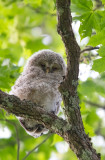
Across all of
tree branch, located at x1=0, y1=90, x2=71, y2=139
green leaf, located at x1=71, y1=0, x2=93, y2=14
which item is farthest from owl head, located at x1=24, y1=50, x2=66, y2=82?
green leaf, located at x1=71, y1=0, x2=93, y2=14

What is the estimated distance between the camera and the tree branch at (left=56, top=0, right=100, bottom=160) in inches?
131

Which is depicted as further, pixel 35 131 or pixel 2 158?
pixel 2 158

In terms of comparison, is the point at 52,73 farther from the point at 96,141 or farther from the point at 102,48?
the point at 96,141

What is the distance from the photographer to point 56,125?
3398 millimetres

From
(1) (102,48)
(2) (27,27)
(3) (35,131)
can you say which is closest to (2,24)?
(2) (27,27)

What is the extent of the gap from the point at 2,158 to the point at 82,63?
2.67m

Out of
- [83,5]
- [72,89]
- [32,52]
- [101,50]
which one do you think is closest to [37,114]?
[72,89]

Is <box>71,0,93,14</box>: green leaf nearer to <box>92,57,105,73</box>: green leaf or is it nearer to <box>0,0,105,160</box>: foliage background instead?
<box>0,0,105,160</box>: foliage background

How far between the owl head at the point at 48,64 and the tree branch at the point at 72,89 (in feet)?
4.20

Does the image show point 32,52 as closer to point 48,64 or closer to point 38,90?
point 48,64

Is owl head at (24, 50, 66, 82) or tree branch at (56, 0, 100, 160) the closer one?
tree branch at (56, 0, 100, 160)

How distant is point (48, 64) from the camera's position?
5137mm

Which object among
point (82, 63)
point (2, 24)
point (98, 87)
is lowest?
point (98, 87)

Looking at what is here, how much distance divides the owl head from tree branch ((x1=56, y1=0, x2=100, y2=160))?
50.4 inches
